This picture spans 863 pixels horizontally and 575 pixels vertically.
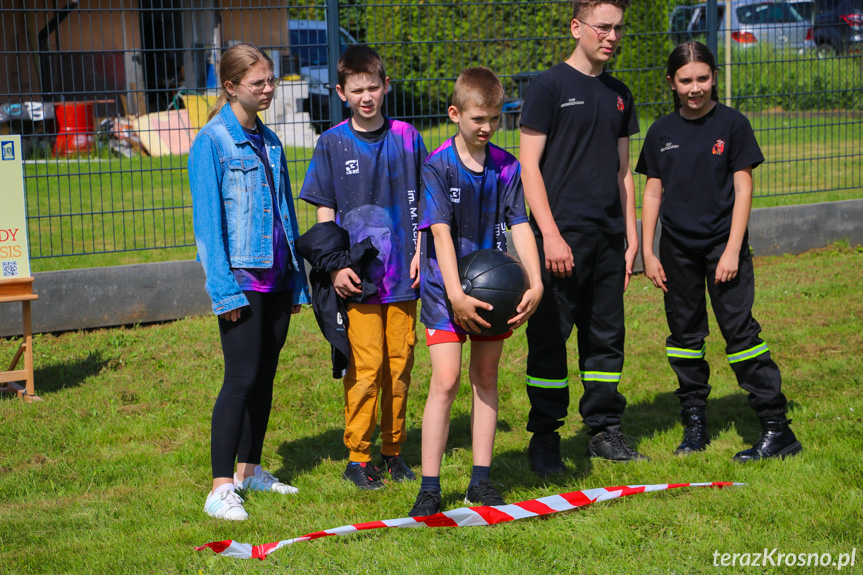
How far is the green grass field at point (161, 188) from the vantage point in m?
8.18

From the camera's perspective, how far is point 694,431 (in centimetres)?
507

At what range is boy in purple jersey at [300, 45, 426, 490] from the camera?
453 centimetres

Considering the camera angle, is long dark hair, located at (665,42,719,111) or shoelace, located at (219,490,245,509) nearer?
shoelace, located at (219,490,245,509)

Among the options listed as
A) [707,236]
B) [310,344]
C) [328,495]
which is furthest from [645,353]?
[328,495]

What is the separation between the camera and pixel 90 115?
817 centimetres

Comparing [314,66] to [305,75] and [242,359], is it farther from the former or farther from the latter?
[242,359]

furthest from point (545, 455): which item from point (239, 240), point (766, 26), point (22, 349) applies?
point (766, 26)

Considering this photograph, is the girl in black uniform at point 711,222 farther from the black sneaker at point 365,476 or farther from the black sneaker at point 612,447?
the black sneaker at point 365,476

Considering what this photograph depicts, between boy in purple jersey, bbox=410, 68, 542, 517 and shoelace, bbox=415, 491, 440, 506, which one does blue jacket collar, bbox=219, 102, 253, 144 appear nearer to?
boy in purple jersey, bbox=410, 68, 542, 517

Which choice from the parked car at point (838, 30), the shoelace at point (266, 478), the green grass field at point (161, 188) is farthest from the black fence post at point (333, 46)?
the parked car at point (838, 30)

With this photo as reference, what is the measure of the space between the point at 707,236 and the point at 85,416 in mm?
4094

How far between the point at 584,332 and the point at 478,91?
5.55ft

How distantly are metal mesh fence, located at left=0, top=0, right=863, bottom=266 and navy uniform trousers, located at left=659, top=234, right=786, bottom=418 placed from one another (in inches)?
129

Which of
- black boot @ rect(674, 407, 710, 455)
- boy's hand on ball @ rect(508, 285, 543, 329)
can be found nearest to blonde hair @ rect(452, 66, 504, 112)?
boy's hand on ball @ rect(508, 285, 543, 329)
